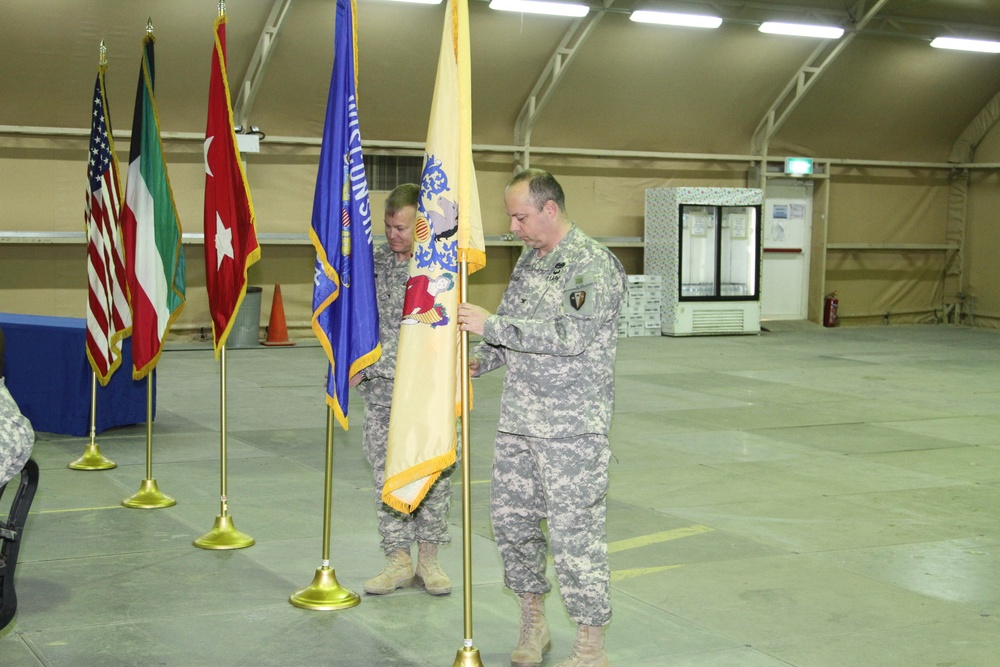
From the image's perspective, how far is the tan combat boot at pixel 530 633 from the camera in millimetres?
4793

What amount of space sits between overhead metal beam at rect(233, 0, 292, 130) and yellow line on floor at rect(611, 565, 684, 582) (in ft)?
38.6

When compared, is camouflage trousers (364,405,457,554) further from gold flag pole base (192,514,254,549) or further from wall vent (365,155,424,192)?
wall vent (365,155,424,192)

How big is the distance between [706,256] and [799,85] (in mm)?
3605

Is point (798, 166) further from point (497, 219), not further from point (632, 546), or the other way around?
point (632, 546)

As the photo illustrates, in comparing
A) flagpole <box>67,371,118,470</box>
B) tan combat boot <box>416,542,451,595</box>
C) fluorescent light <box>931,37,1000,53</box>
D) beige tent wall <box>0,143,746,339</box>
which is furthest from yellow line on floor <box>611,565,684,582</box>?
fluorescent light <box>931,37,1000,53</box>

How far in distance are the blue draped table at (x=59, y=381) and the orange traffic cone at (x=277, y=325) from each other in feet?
24.1

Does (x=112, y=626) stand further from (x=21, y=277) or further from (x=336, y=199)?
(x=21, y=277)

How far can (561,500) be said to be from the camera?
451 cm

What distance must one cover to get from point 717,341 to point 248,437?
11.2 m

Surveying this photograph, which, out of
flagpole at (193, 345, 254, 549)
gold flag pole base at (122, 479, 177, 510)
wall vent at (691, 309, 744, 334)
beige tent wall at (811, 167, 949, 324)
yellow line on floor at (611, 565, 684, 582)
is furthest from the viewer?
beige tent wall at (811, 167, 949, 324)

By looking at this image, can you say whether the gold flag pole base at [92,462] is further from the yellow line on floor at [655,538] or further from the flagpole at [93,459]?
the yellow line on floor at [655,538]

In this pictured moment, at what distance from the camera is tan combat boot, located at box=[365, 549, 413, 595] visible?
573 centimetres

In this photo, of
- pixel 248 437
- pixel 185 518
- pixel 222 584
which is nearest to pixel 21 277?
pixel 248 437

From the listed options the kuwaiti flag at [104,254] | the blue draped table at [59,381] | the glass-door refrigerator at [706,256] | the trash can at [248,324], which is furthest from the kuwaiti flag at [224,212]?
the glass-door refrigerator at [706,256]
